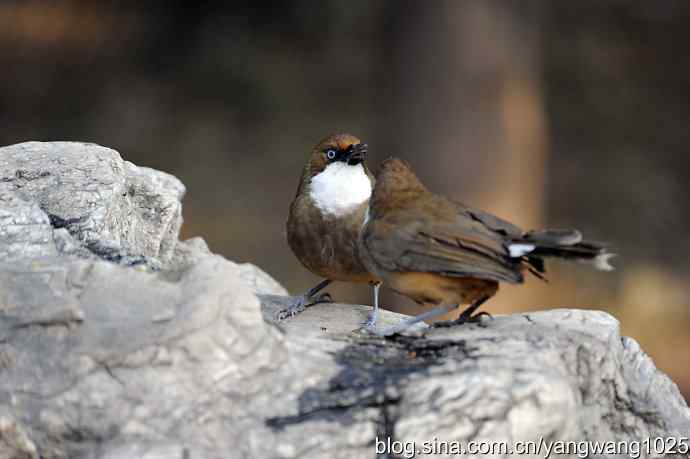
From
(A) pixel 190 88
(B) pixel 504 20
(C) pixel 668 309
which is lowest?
(C) pixel 668 309

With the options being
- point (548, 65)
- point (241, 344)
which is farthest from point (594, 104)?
point (241, 344)

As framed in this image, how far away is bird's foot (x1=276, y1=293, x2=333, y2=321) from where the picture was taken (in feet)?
16.8

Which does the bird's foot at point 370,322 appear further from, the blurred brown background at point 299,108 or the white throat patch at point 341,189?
the blurred brown background at point 299,108

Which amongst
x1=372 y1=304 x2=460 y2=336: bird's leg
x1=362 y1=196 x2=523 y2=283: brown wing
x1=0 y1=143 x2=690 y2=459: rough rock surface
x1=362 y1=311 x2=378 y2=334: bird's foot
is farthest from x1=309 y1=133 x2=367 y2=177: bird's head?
x1=0 y1=143 x2=690 y2=459: rough rock surface

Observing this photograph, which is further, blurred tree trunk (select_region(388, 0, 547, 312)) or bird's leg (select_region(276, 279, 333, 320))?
blurred tree trunk (select_region(388, 0, 547, 312))

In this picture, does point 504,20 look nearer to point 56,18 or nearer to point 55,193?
point 55,193

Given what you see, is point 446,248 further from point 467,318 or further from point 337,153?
point 337,153

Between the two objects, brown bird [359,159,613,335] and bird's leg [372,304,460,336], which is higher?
brown bird [359,159,613,335]

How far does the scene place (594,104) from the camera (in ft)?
38.3

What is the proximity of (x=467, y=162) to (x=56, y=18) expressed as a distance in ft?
20.3

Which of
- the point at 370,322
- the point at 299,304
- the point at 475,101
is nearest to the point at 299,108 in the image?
the point at 475,101

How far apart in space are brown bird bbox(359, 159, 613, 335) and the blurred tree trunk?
305cm

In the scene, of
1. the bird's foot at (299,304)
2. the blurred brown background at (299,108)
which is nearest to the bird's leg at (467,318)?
the bird's foot at (299,304)

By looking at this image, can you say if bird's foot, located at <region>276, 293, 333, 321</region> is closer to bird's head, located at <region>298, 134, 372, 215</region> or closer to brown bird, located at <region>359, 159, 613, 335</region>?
bird's head, located at <region>298, 134, 372, 215</region>
